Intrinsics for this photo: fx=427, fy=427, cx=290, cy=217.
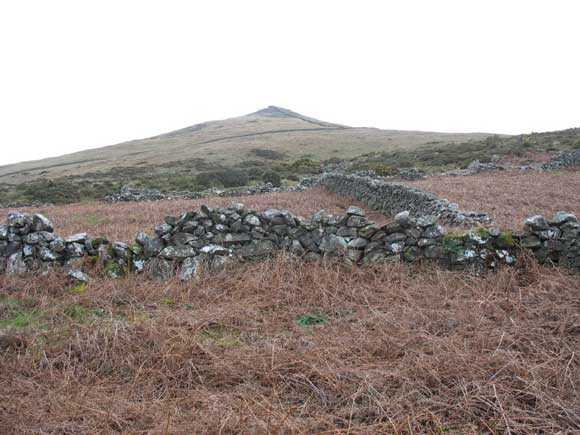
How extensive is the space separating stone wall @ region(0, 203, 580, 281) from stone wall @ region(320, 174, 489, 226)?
4038 mm

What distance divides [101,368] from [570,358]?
4.52 metres

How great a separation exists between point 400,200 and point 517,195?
4.37m

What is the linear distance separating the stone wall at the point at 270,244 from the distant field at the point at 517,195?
3.11m

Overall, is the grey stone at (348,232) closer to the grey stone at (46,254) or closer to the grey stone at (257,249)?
the grey stone at (257,249)

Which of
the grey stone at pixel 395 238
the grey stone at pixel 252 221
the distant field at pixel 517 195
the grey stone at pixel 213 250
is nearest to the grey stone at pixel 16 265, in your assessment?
the grey stone at pixel 213 250

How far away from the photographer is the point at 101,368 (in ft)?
13.9

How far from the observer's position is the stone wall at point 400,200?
11422 mm

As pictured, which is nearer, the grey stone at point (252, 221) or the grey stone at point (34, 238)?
the grey stone at point (34, 238)

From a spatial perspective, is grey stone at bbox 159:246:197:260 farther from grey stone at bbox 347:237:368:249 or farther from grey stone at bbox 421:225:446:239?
grey stone at bbox 421:225:446:239

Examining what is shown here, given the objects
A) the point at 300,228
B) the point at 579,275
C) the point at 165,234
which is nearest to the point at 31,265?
the point at 165,234

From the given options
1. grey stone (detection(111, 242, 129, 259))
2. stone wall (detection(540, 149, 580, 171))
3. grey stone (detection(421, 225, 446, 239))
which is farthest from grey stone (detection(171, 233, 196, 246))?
stone wall (detection(540, 149, 580, 171))

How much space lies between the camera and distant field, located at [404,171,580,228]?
12352 millimetres

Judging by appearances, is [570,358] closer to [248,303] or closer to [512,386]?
[512,386]

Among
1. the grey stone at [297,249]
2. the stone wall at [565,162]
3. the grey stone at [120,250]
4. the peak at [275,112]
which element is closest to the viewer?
the grey stone at [120,250]
